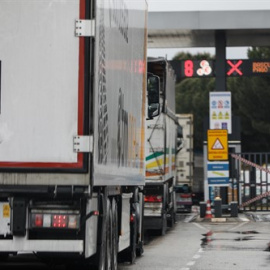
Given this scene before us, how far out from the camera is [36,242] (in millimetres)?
10766

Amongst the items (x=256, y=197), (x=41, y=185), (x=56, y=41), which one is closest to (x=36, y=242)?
(x=41, y=185)

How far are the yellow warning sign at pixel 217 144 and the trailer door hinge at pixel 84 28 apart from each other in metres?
24.6

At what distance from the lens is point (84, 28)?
10.6m

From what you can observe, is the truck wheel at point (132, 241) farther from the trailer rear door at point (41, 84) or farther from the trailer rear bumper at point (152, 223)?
the trailer rear bumper at point (152, 223)

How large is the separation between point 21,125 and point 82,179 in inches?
32.0

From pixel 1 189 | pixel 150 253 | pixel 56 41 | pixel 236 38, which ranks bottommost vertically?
pixel 150 253

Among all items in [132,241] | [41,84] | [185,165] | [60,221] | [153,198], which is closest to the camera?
[41,84]

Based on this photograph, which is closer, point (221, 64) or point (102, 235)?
point (102, 235)

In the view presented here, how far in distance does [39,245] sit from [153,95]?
26.0ft

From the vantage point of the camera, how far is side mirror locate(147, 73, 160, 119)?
18391 mm

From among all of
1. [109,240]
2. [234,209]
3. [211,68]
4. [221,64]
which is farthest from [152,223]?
[221,64]

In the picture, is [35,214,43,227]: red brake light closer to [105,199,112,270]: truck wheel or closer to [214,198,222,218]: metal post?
[105,199,112,270]: truck wheel

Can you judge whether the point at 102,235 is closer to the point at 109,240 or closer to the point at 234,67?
the point at 109,240

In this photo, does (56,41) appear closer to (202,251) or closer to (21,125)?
(21,125)
